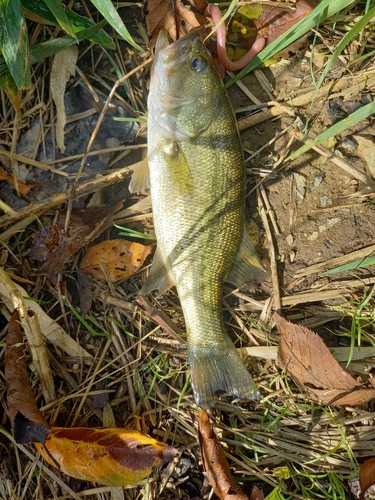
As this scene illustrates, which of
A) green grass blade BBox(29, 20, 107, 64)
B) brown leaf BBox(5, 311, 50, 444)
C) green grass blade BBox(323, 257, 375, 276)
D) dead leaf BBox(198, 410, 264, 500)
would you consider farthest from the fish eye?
dead leaf BBox(198, 410, 264, 500)

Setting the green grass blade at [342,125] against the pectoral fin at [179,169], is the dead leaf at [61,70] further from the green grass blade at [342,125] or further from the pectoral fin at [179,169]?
the green grass blade at [342,125]

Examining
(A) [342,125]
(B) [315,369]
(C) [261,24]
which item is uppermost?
(C) [261,24]

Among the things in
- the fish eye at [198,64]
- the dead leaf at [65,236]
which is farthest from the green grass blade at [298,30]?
the dead leaf at [65,236]

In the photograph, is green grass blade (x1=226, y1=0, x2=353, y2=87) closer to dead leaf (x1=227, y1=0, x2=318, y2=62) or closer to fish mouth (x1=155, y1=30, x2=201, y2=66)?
dead leaf (x1=227, y1=0, x2=318, y2=62)

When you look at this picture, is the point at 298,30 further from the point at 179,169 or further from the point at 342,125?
the point at 179,169

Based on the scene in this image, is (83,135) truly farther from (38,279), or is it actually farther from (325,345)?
(325,345)

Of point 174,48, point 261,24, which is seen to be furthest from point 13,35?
point 261,24

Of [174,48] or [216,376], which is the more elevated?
[174,48]
